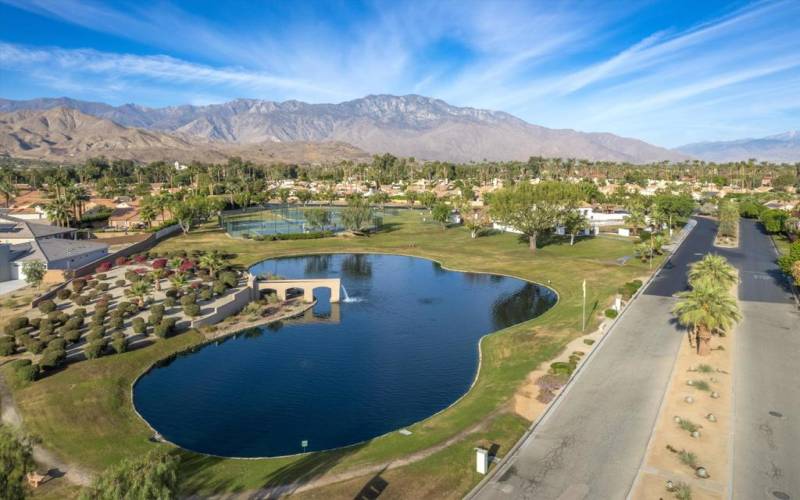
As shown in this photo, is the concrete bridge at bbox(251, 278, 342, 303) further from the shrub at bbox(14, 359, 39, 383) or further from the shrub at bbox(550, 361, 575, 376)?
the shrub at bbox(550, 361, 575, 376)

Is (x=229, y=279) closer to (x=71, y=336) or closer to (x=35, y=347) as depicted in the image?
(x=71, y=336)

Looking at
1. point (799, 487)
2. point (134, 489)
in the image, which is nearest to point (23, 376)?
point (134, 489)

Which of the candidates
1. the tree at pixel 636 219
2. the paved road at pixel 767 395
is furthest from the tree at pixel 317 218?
the paved road at pixel 767 395

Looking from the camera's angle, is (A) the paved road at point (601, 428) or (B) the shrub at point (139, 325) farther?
(B) the shrub at point (139, 325)

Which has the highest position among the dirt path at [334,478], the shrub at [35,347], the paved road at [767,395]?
the paved road at [767,395]

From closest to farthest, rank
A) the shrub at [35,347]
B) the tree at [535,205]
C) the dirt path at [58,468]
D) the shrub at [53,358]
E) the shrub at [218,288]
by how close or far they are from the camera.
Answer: the dirt path at [58,468], the shrub at [53,358], the shrub at [35,347], the shrub at [218,288], the tree at [535,205]

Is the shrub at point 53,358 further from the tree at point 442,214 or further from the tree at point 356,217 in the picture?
the tree at point 442,214
